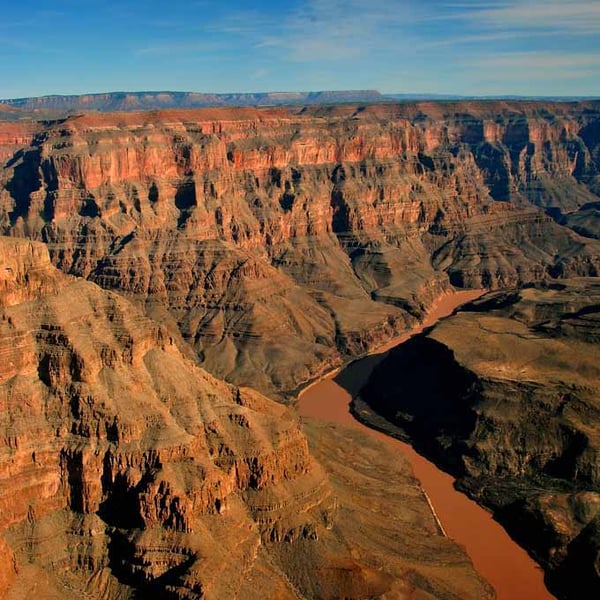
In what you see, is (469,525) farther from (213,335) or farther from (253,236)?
(253,236)

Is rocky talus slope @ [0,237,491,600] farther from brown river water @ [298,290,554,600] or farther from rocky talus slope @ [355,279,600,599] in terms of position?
rocky talus slope @ [355,279,600,599]

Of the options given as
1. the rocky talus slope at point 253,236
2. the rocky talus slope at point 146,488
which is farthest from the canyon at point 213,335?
the rocky talus slope at point 253,236

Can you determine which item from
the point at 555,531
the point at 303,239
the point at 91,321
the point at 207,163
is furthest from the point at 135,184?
the point at 555,531

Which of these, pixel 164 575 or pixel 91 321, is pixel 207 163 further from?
pixel 164 575

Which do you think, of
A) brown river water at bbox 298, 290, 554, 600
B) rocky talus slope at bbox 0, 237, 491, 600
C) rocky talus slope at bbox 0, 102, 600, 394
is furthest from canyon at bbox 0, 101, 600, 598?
brown river water at bbox 298, 290, 554, 600

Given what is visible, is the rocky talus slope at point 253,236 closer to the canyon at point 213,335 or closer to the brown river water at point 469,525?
the canyon at point 213,335

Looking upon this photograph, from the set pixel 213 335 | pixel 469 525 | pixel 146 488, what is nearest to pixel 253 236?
pixel 213 335
